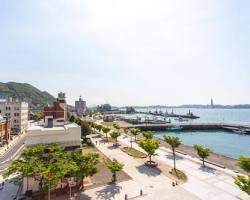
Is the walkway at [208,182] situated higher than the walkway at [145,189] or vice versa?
the walkway at [208,182]

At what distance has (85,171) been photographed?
26156 millimetres

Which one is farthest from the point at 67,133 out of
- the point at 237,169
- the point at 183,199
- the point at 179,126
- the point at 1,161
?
the point at 179,126

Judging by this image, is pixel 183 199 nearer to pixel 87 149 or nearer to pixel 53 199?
pixel 53 199

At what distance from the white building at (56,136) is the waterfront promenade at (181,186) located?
29.1 feet

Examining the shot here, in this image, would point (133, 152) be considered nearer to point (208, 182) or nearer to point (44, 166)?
point (208, 182)

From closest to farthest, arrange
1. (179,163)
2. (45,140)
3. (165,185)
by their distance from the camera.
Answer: (165,185), (45,140), (179,163)

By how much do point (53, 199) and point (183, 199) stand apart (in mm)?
17237

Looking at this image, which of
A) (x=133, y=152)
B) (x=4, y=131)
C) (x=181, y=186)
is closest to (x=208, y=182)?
(x=181, y=186)

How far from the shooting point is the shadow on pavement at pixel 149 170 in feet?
114

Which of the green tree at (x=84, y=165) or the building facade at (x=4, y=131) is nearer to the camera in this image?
the green tree at (x=84, y=165)

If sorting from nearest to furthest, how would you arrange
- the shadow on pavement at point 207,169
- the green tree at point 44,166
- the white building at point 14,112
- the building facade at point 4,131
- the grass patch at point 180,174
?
the green tree at point 44,166, the grass patch at point 180,174, the shadow on pavement at point 207,169, the building facade at point 4,131, the white building at point 14,112

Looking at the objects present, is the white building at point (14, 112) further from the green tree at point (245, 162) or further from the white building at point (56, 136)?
the green tree at point (245, 162)

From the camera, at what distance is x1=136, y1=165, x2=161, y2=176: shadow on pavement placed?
114ft

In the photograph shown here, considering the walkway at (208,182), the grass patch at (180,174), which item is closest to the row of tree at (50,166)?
the grass patch at (180,174)
